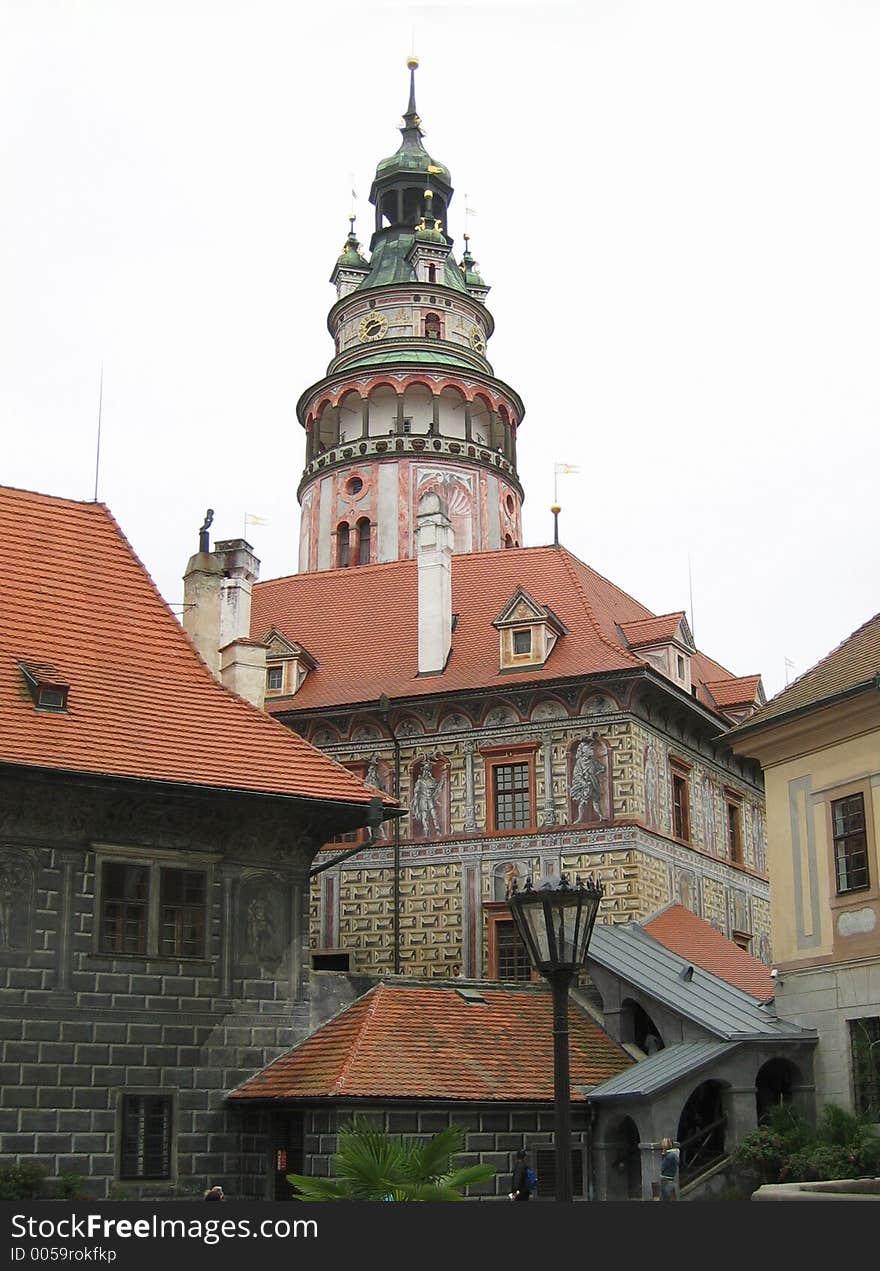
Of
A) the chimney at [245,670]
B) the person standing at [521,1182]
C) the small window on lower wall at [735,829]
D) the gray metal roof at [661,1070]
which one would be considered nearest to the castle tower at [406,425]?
the small window on lower wall at [735,829]

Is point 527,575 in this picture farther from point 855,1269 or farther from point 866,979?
point 855,1269

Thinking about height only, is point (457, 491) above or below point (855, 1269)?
above

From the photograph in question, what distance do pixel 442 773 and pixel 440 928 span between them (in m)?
2.49

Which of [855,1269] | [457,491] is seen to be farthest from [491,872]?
[855,1269]

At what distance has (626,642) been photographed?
28.7 metres

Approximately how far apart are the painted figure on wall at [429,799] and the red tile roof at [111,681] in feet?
21.8

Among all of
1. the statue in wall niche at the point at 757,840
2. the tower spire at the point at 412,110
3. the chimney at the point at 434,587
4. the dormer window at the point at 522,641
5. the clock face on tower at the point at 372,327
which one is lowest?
the statue in wall niche at the point at 757,840

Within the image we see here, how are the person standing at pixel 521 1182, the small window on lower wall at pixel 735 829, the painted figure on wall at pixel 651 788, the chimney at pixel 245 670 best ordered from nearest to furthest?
the person standing at pixel 521 1182 < the chimney at pixel 245 670 < the painted figure on wall at pixel 651 788 < the small window on lower wall at pixel 735 829

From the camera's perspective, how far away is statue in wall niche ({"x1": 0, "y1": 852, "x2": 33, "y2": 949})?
18438 mm

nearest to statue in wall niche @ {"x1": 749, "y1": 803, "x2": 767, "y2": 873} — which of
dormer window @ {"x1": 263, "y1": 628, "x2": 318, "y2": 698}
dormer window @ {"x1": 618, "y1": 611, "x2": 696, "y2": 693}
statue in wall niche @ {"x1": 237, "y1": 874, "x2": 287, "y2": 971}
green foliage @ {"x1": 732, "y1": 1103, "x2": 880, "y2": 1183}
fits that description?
dormer window @ {"x1": 618, "y1": 611, "x2": 696, "y2": 693}

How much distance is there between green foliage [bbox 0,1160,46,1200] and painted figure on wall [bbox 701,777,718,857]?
14.5m

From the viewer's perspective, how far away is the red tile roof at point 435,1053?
61.9 feet

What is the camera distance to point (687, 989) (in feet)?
71.7

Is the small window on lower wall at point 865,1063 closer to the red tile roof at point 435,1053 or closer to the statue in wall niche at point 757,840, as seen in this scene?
the red tile roof at point 435,1053
